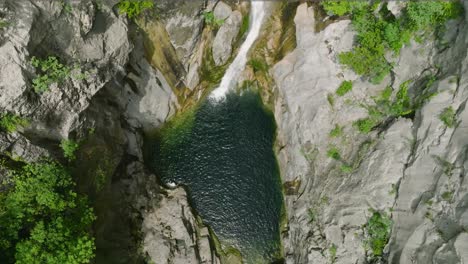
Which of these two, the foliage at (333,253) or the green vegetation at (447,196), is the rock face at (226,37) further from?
the green vegetation at (447,196)

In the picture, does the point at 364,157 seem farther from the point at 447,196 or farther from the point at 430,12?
the point at 430,12

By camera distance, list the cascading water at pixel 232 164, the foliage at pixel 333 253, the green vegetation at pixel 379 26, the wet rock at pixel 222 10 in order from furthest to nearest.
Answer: the wet rock at pixel 222 10 < the cascading water at pixel 232 164 < the foliage at pixel 333 253 < the green vegetation at pixel 379 26

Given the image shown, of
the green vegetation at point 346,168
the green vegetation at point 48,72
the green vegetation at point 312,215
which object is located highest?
the green vegetation at point 48,72

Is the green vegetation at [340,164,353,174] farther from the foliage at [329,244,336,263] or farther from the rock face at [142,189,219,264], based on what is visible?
the rock face at [142,189,219,264]

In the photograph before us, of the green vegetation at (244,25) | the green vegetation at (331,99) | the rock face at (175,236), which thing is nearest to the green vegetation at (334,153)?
the green vegetation at (331,99)

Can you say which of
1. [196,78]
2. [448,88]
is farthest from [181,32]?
[448,88]

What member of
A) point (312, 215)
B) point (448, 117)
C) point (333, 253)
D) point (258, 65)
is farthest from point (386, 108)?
point (258, 65)

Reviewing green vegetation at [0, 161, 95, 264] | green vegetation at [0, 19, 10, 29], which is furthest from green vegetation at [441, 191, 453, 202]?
green vegetation at [0, 19, 10, 29]
